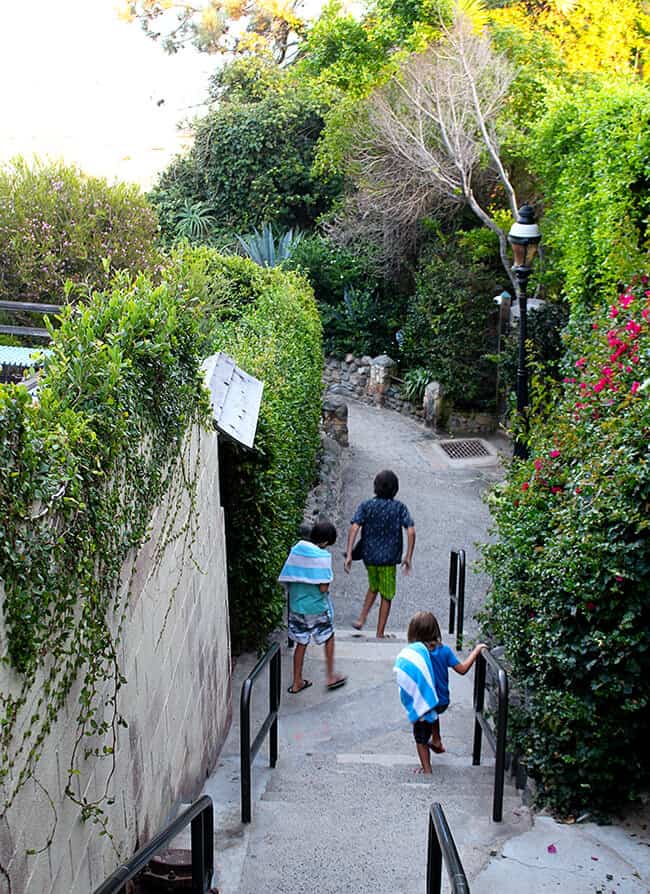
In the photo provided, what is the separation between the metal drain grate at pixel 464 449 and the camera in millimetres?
15734

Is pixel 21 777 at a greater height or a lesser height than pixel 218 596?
greater

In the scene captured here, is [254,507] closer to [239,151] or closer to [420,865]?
[420,865]

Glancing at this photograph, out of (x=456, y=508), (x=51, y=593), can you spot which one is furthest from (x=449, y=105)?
(x=51, y=593)

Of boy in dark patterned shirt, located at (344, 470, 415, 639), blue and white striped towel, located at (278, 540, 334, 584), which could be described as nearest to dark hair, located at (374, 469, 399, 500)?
boy in dark patterned shirt, located at (344, 470, 415, 639)

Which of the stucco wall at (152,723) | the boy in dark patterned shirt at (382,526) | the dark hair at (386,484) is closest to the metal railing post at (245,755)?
the stucco wall at (152,723)

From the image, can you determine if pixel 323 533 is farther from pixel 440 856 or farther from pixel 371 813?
pixel 440 856

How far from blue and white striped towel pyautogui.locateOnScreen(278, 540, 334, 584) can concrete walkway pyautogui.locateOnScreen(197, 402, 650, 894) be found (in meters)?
0.94

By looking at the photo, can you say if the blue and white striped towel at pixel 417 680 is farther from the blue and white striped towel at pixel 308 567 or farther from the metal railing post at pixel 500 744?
the blue and white striped towel at pixel 308 567

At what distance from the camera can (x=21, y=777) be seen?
262 cm

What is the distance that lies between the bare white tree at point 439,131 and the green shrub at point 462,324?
736 millimetres

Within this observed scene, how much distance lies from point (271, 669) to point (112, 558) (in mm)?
2787

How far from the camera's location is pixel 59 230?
12633 mm

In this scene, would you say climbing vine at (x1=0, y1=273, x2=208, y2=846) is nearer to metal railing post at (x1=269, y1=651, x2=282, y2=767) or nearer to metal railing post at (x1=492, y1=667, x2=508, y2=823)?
metal railing post at (x1=269, y1=651, x2=282, y2=767)

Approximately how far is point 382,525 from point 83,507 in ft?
17.7
